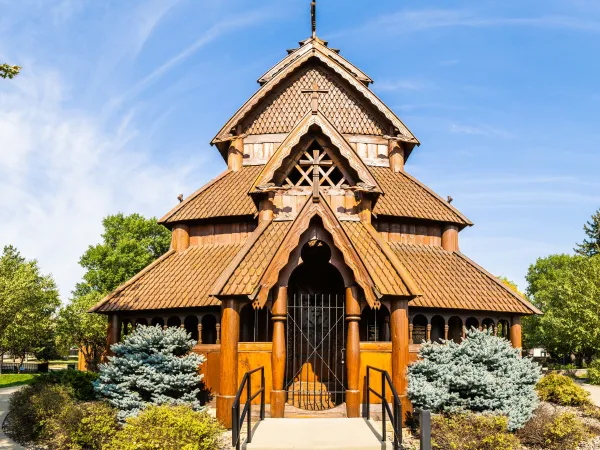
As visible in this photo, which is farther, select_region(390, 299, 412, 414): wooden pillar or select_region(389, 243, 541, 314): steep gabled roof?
select_region(389, 243, 541, 314): steep gabled roof

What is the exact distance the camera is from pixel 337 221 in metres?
13.7

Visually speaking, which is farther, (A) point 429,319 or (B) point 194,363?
(A) point 429,319

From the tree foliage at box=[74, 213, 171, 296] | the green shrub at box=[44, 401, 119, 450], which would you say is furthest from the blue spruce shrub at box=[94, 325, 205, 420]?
the tree foliage at box=[74, 213, 171, 296]

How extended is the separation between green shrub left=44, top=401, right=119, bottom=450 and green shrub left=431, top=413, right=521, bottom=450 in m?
6.87

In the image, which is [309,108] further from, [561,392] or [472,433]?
[472,433]

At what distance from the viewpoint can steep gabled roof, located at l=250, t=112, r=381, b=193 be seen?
1486 cm

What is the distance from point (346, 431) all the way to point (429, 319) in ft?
23.3

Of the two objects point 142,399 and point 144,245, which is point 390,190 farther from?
point 144,245

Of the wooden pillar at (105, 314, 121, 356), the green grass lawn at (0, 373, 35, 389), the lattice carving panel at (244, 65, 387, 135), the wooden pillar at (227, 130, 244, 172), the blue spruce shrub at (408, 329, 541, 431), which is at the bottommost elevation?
the green grass lawn at (0, 373, 35, 389)

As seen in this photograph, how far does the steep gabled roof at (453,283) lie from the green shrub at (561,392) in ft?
7.50

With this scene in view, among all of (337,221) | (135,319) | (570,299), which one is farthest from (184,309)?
(570,299)

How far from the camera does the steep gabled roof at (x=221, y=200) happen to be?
65.2 ft

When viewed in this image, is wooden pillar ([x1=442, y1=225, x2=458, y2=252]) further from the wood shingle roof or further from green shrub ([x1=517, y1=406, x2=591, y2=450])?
green shrub ([x1=517, y1=406, x2=591, y2=450])

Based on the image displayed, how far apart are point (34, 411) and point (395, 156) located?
15850mm
